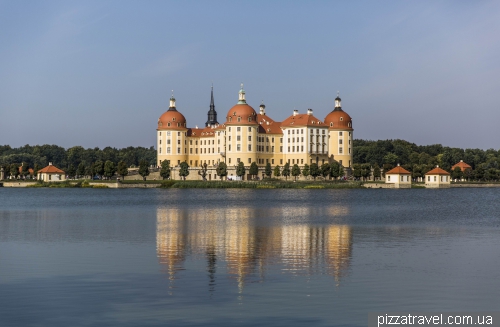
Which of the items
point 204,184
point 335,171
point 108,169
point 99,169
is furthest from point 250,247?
point 99,169

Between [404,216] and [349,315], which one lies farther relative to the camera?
[404,216]

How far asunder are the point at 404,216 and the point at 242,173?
66766 millimetres

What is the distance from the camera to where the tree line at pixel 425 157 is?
401ft

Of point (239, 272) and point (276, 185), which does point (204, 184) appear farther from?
point (239, 272)

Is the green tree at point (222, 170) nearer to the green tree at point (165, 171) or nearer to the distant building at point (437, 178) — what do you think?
the green tree at point (165, 171)

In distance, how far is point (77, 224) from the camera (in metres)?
37.8

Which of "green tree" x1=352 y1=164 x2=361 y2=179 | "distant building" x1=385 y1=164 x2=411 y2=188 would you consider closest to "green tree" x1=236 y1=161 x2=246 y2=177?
"green tree" x1=352 y1=164 x2=361 y2=179

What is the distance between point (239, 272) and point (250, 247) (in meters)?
6.19

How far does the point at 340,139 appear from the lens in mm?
120375

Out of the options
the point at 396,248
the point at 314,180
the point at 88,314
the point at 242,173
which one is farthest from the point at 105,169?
the point at 88,314

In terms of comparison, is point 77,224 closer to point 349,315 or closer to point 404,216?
point 404,216

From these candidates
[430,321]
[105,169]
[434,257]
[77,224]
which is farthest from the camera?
A: [105,169]

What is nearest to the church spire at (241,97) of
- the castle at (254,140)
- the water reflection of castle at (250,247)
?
the castle at (254,140)

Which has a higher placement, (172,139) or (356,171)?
(172,139)
